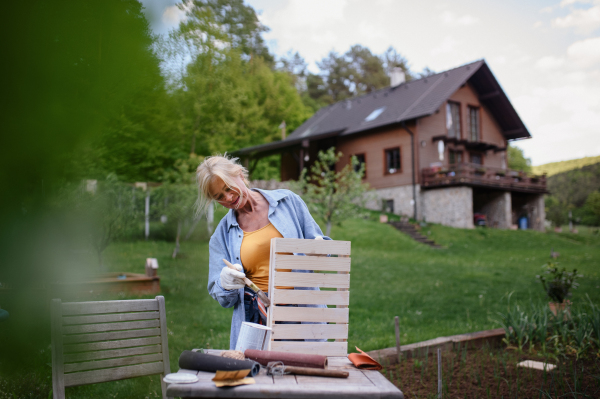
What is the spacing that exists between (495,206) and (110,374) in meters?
15.8

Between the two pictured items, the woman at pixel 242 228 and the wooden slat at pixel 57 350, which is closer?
the wooden slat at pixel 57 350

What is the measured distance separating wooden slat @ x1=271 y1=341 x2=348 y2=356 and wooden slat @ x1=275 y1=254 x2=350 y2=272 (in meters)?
0.22

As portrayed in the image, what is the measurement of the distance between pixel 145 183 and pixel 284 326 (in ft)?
1.85

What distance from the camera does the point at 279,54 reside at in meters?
1.36

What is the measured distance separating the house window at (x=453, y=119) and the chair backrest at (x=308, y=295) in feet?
52.4

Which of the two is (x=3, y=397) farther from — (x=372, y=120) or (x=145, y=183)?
(x=372, y=120)

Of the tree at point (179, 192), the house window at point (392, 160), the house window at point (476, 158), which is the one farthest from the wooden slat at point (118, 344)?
the house window at point (476, 158)

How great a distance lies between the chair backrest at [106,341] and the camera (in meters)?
1.10

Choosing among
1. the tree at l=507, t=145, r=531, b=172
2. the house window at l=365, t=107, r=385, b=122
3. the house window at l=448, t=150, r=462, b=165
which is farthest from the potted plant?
the tree at l=507, t=145, r=531, b=172

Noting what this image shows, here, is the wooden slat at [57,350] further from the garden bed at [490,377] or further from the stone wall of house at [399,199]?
the stone wall of house at [399,199]

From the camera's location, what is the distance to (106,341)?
5.12 feet

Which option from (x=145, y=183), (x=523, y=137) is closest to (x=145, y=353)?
(x=145, y=183)

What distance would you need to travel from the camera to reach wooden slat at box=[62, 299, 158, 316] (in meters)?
1.13

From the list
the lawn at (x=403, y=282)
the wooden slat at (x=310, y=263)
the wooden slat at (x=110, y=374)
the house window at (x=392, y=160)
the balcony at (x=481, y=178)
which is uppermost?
the house window at (x=392, y=160)
